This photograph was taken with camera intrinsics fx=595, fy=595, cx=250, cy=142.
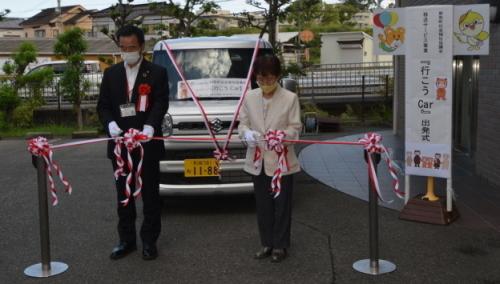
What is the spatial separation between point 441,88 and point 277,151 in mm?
2182

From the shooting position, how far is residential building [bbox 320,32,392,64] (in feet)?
144

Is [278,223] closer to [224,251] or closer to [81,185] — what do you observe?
[224,251]

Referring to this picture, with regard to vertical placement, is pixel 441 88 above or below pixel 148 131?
above

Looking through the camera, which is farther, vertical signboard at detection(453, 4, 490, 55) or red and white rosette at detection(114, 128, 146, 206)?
vertical signboard at detection(453, 4, 490, 55)

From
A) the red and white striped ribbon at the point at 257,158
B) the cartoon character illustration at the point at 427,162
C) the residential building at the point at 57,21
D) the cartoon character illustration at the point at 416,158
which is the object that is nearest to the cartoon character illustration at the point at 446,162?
the cartoon character illustration at the point at 427,162

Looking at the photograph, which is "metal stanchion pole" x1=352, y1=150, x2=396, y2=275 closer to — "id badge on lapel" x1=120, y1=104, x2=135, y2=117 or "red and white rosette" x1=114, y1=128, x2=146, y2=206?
"red and white rosette" x1=114, y1=128, x2=146, y2=206

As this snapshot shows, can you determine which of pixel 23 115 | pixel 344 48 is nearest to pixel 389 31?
pixel 23 115

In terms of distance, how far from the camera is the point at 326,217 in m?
6.46

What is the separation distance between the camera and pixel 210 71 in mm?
7031

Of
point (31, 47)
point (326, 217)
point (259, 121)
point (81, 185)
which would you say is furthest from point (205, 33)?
point (259, 121)

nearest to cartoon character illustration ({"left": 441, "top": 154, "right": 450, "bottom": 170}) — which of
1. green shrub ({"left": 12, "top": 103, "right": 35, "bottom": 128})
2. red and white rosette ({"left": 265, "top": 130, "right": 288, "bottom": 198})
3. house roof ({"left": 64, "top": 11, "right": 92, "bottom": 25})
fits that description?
red and white rosette ({"left": 265, "top": 130, "right": 288, "bottom": 198})

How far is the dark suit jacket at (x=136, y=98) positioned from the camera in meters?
4.95

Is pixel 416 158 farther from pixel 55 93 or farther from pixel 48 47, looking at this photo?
pixel 48 47

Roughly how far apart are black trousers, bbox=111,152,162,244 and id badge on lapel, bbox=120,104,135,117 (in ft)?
1.00
